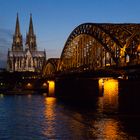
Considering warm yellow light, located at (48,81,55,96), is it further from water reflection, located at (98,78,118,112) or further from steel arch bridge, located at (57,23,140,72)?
water reflection, located at (98,78,118,112)

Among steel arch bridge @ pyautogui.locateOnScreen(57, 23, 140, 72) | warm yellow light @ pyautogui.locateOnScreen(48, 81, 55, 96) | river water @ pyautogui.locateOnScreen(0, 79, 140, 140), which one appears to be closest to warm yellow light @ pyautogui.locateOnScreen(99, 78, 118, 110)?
river water @ pyautogui.locateOnScreen(0, 79, 140, 140)

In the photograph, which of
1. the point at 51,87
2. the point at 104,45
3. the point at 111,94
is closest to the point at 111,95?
the point at 111,94

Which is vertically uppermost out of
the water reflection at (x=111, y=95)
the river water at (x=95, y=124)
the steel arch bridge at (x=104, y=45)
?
the steel arch bridge at (x=104, y=45)

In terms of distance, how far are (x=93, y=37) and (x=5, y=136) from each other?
38487 mm

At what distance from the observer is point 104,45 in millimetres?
71375

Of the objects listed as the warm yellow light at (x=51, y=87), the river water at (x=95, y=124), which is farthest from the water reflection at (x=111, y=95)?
the warm yellow light at (x=51, y=87)

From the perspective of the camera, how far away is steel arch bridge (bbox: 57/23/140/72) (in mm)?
62528

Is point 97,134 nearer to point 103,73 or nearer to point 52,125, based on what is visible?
point 52,125

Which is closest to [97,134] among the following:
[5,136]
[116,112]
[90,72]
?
[5,136]

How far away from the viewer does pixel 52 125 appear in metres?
51.3

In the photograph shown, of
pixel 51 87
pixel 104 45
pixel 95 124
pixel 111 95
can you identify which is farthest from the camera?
pixel 51 87

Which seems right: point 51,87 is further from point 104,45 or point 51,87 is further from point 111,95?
point 111,95

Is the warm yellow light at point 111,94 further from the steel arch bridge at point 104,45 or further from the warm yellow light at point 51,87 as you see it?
the warm yellow light at point 51,87

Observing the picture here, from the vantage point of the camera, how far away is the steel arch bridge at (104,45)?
62.5m
